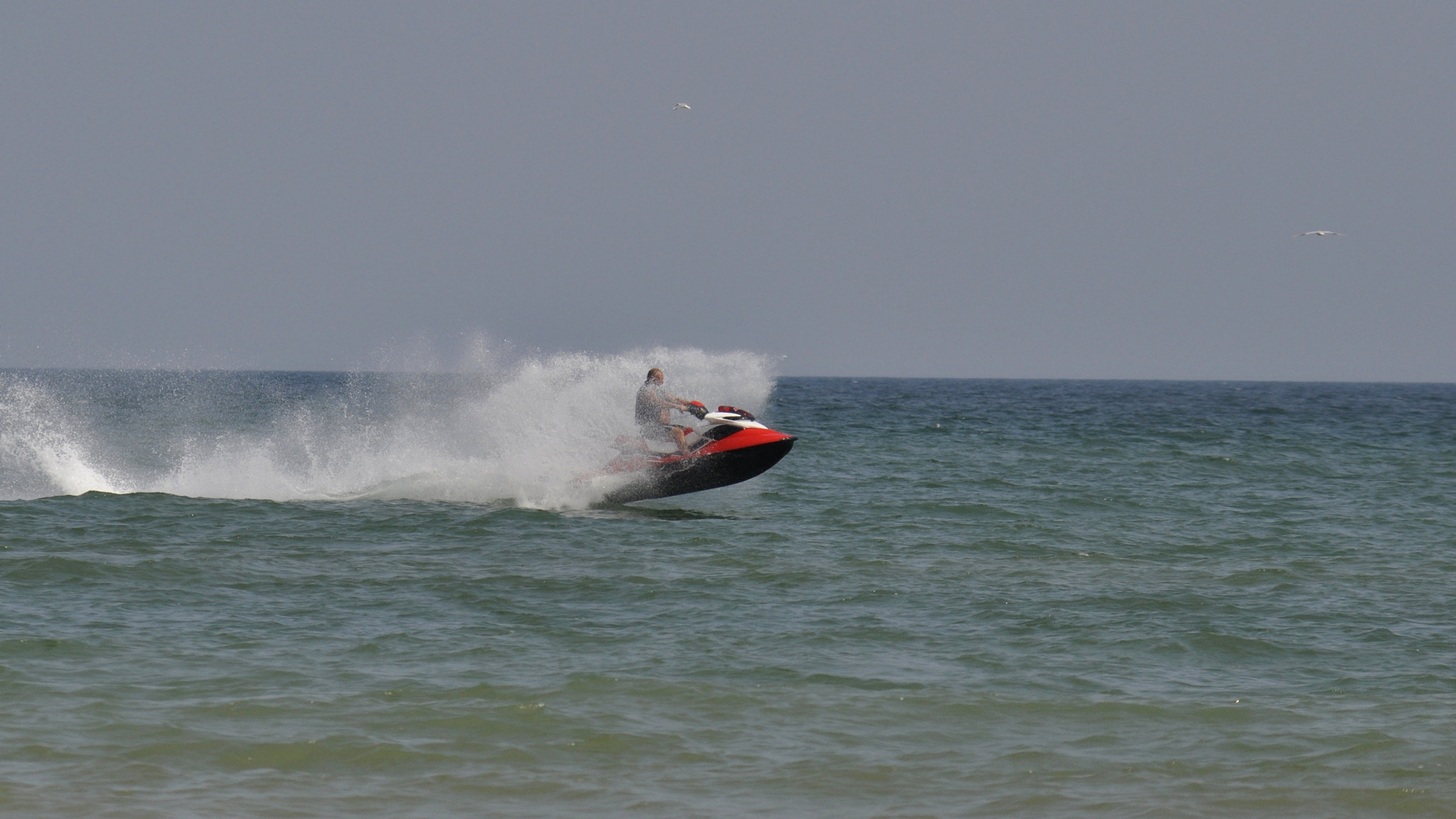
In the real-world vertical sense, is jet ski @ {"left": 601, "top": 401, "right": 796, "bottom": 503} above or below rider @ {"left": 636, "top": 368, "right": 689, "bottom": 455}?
below

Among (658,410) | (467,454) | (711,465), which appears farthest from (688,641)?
(467,454)

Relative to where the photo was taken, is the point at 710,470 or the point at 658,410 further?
the point at 710,470

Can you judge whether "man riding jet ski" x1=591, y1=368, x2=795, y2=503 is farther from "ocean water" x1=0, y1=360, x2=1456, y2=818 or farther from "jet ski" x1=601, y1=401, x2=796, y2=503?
"ocean water" x1=0, y1=360, x2=1456, y2=818

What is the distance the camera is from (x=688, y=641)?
10.8 m

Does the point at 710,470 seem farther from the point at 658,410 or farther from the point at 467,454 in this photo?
the point at 467,454

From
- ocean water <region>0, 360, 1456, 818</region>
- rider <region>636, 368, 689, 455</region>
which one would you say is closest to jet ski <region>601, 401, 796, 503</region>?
rider <region>636, 368, 689, 455</region>

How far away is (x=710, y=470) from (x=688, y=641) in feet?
27.6

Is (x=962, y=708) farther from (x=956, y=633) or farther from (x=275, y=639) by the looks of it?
(x=275, y=639)

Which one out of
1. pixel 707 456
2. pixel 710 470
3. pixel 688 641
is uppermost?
pixel 707 456

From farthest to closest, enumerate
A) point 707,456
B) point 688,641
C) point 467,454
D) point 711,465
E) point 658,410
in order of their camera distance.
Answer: point 467,454
point 711,465
point 707,456
point 658,410
point 688,641

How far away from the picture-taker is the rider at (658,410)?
61.4ft

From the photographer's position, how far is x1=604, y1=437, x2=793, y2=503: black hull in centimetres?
1889

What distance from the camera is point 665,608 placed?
12.2 meters

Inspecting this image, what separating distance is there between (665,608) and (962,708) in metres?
3.98
